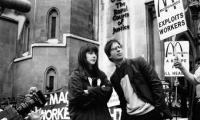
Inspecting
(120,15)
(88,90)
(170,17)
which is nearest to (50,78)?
(120,15)

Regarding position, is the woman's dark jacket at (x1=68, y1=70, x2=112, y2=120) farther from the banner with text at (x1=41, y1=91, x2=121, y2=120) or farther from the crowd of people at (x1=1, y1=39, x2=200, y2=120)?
the banner with text at (x1=41, y1=91, x2=121, y2=120)

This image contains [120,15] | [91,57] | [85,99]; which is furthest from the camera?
[120,15]

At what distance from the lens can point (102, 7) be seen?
19.2m

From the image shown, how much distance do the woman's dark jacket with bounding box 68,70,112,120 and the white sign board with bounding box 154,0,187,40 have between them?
2.39m

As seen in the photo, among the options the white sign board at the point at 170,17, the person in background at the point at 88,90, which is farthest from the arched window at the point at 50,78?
the person in background at the point at 88,90

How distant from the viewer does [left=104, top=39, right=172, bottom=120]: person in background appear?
12.3 feet

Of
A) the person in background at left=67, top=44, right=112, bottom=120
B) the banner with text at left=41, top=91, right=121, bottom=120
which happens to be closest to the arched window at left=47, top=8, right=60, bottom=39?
the banner with text at left=41, top=91, right=121, bottom=120

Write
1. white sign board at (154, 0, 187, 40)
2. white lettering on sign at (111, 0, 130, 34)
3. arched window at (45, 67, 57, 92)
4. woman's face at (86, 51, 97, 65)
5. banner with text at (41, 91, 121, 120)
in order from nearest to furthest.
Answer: woman's face at (86, 51, 97, 65) < white sign board at (154, 0, 187, 40) < banner with text at (41, 91, 121, 120) < white lettering on sign at (111, 0, 130, 34) < arched window at (45, 67, 57, 92)

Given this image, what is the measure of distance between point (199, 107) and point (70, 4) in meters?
15.1

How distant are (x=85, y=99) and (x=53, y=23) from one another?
15.7m

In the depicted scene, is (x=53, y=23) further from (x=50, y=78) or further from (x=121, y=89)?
(x=121, y=89)

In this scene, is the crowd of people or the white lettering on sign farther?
the white lettering on sign

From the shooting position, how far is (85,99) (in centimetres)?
378

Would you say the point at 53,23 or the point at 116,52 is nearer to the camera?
the point at 116,52
